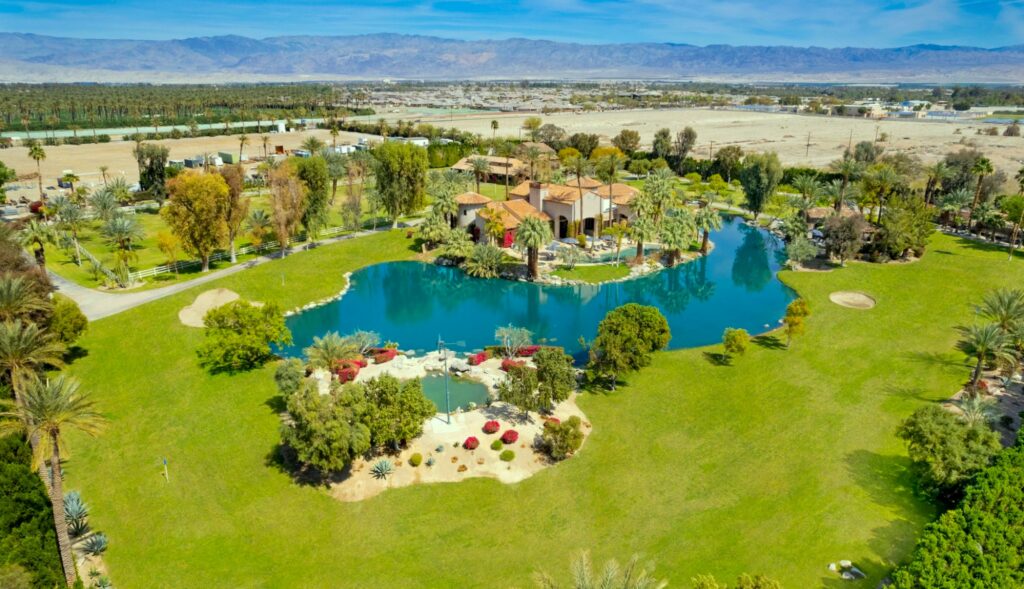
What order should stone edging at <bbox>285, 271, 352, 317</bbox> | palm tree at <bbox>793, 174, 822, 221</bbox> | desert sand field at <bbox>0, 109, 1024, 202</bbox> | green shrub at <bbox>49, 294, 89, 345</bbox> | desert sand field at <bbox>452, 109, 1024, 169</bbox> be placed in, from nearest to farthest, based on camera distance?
green shrub at <bbox>49, 294, 89, 345</bbox>, stone edging at <bbox>285, 271, 352, 317</bbox>, palm tree at <bbox>793, 174, 822, 221</bbox>, desert sand field at <bbox>0, 109, 1024, 202</bbox>, desert sand field at <bbox>452, 109, 1024, 169</bbox>

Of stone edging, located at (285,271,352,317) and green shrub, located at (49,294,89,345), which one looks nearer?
green shrub, located at (49,294,89,345)

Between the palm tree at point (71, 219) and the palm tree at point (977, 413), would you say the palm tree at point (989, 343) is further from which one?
the palm tree at point (71, 219)

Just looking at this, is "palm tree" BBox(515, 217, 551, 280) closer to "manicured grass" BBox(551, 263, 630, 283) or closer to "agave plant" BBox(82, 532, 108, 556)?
"manicured grass" BBox(551, 263, 630, 283)

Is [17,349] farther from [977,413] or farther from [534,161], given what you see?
[534,161]

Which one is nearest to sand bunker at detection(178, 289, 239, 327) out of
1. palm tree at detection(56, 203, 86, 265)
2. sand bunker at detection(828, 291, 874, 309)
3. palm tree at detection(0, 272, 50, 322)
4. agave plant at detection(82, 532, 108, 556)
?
palm tree at detection(0, 272, 50, 322)

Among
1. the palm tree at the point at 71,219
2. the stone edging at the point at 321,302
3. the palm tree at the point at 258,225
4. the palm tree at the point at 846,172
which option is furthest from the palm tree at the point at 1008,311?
the palm tree at the point at 71,219

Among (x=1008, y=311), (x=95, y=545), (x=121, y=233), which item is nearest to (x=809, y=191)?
(x=1008, y=311)
